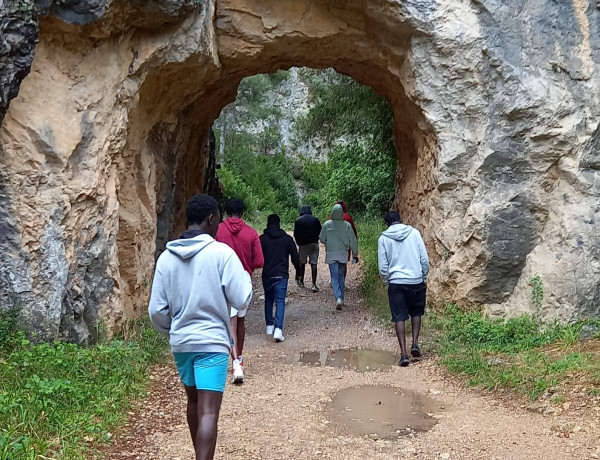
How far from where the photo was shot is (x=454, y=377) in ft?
22.0

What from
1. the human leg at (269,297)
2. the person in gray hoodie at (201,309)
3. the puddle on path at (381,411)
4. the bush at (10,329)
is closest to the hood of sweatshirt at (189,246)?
the person in gray hoodie at (201,309)

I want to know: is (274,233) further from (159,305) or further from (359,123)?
(359,123)

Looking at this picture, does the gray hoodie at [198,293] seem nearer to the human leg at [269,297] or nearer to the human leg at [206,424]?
the human leg at [206,424]

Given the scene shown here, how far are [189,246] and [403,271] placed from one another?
400 cm

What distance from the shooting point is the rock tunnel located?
6516mm

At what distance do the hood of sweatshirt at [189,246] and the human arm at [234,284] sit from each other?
18 cm

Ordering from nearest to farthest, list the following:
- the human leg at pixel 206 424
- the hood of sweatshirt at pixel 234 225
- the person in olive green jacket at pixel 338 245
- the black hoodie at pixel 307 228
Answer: the human leg at pixel 206 424 < the hood of sweatshirt at pixel 234 225 < the person in olive green jacket at pixel 338 245 < the black hoodie at pixel 307 228

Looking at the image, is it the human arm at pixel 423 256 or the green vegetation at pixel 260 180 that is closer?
the human arm at pixel 423 256

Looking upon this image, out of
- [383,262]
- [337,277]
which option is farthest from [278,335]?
[337,277]

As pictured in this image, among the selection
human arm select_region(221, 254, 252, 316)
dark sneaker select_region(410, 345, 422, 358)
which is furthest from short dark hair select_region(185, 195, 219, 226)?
dark sneaker select_region(410, 345, 422, 358)

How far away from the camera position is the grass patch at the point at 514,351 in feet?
19.7

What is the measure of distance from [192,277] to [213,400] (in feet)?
2.43

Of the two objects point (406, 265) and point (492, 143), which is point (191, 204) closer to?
point (406, 265)

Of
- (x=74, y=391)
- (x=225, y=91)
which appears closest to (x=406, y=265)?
(x=74, y=391)
